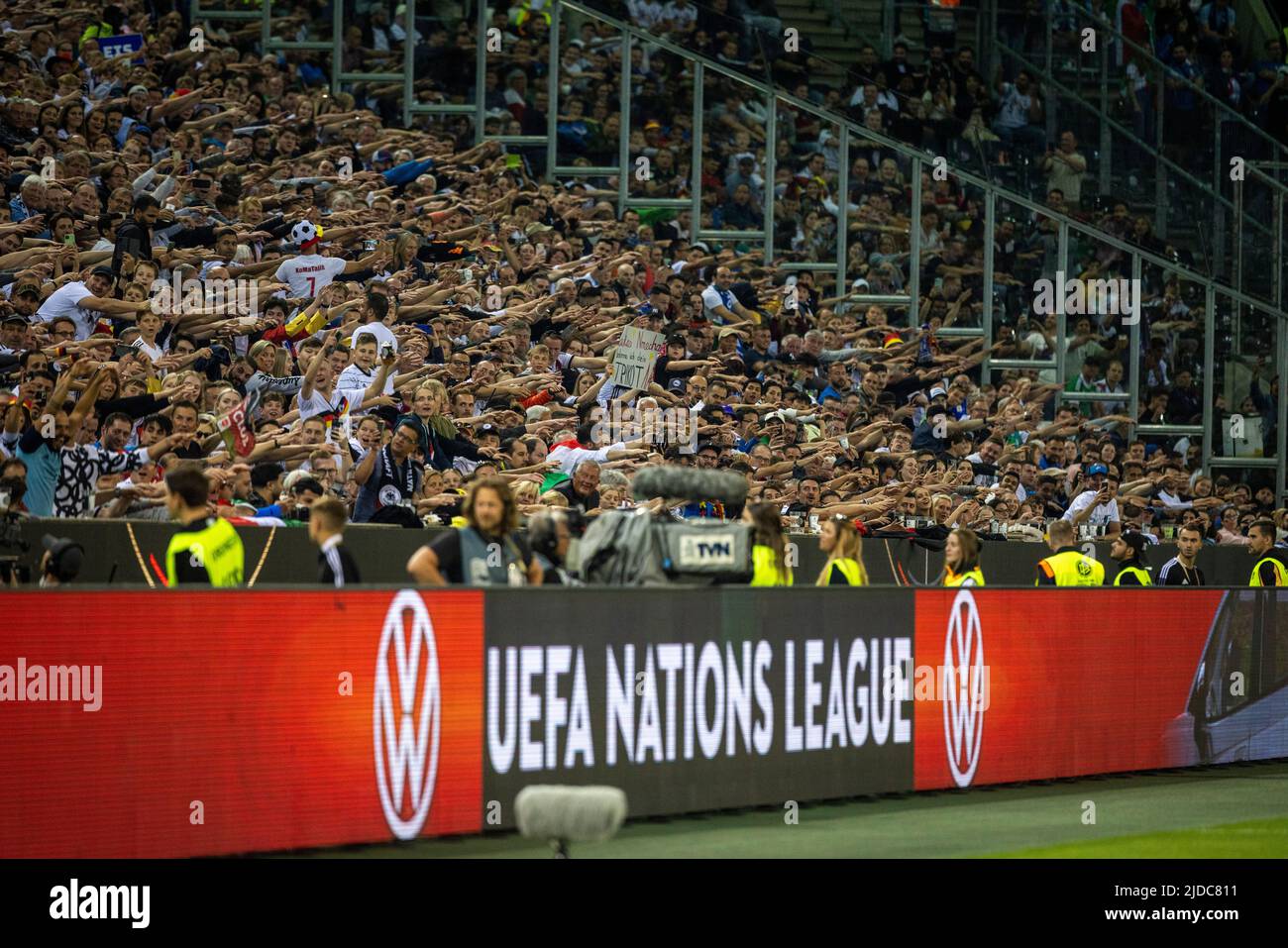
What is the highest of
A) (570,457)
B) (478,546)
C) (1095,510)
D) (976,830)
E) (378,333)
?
(378,333)

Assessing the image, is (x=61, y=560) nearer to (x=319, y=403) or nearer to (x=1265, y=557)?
(x=319, y=403)

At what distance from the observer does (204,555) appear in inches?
442

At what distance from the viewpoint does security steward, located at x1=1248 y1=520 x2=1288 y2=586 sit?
1844cm

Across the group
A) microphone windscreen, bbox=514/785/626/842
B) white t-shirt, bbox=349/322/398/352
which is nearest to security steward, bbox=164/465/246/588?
microphone windscreen, bbox=514/785/626/842

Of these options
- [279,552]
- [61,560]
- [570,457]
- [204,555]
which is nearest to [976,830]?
[204,555]

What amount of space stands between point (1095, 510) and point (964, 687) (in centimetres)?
1027

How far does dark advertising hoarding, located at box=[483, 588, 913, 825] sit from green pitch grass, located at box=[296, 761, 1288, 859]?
0.23 m

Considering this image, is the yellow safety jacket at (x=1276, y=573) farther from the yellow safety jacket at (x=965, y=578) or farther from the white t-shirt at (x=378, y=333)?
the white t-shirt at (x=378, y=333)

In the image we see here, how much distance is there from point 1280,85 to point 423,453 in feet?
62.1

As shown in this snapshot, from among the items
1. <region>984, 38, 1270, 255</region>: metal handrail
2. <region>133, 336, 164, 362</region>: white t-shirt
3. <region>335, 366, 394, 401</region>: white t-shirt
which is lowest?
<region>335, 366, 394, 401</region>: white t-shirt

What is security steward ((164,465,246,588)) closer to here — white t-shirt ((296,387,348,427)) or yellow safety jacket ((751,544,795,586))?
yellow safety jacket ((751,544,795,586))

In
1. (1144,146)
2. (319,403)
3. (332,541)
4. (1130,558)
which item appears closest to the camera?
(332,541)

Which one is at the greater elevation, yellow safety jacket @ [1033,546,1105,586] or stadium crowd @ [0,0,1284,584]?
stadium crowd @ [0,0,1284,584]

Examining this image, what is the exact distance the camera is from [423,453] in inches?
675
